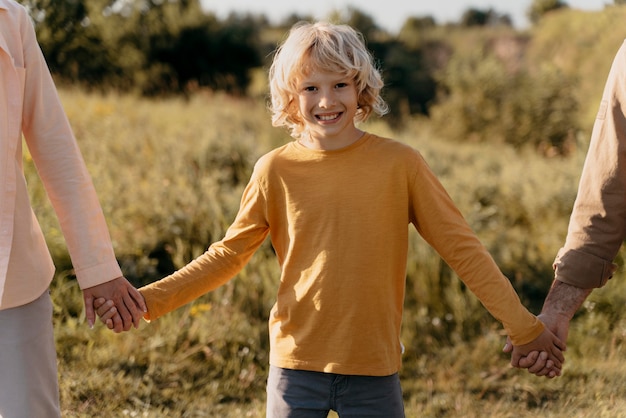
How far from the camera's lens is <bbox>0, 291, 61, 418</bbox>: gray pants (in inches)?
81.4

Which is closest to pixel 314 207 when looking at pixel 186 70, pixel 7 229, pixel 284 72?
pixel 284 72

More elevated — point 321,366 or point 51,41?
point 51,41

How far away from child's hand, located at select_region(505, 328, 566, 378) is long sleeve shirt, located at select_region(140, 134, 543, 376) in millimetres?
120

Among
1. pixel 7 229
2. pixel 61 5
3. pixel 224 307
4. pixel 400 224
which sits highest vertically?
pixel 61 5

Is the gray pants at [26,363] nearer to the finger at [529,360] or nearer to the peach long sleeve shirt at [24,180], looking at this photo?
the peach long sleeve shirt at [24,180]

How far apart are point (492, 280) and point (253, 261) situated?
9.74ft

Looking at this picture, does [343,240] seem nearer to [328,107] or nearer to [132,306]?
[328,107]

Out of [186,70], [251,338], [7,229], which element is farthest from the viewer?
[186,70]

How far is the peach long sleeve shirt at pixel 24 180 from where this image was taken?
2.09 metres

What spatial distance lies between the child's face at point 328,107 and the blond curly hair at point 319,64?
0.02 m

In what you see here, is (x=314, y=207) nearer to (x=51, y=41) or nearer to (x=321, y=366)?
(x=321, y=366)

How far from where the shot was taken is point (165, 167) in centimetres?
675

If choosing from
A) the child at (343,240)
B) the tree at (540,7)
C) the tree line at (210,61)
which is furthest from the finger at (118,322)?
the tree at (540,7)

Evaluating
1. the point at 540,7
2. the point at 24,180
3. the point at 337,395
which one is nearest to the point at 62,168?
the point at 24,180
